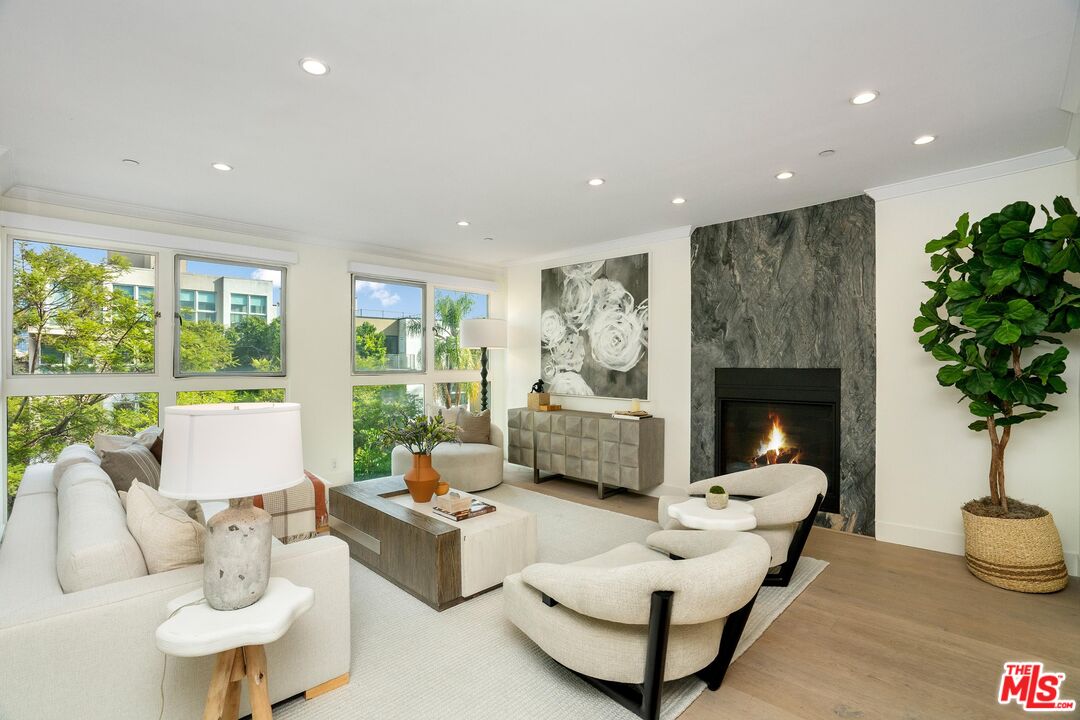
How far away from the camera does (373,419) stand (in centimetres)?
543

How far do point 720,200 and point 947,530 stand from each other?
108 inches

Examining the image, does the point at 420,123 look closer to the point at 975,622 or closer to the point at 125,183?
the point at 125,183

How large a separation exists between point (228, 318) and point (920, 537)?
18.5ft

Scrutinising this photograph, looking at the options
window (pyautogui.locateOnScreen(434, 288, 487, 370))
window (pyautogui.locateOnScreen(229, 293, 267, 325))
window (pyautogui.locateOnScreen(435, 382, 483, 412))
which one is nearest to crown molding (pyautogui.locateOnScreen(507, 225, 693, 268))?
window (pyautogui.locateOnScreen(434, 288, 487, 370))

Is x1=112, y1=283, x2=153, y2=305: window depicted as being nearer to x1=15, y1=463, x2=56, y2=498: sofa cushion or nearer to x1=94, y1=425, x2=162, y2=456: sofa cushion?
x1=94, y1=425, x2=162, y2=456: sofa cushion

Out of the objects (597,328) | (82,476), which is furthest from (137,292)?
(597,328)

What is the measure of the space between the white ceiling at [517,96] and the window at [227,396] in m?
1.56

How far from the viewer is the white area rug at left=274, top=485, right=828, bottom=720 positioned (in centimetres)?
192

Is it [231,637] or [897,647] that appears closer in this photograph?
[231,637]

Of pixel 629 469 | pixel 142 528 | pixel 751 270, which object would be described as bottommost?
pixel 629 469

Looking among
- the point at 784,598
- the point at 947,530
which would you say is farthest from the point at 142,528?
the point at 947,530

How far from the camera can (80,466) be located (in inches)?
104

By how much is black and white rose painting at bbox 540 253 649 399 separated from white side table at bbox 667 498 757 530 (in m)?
2.19

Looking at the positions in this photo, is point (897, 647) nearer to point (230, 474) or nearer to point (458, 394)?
point (230, 474)
